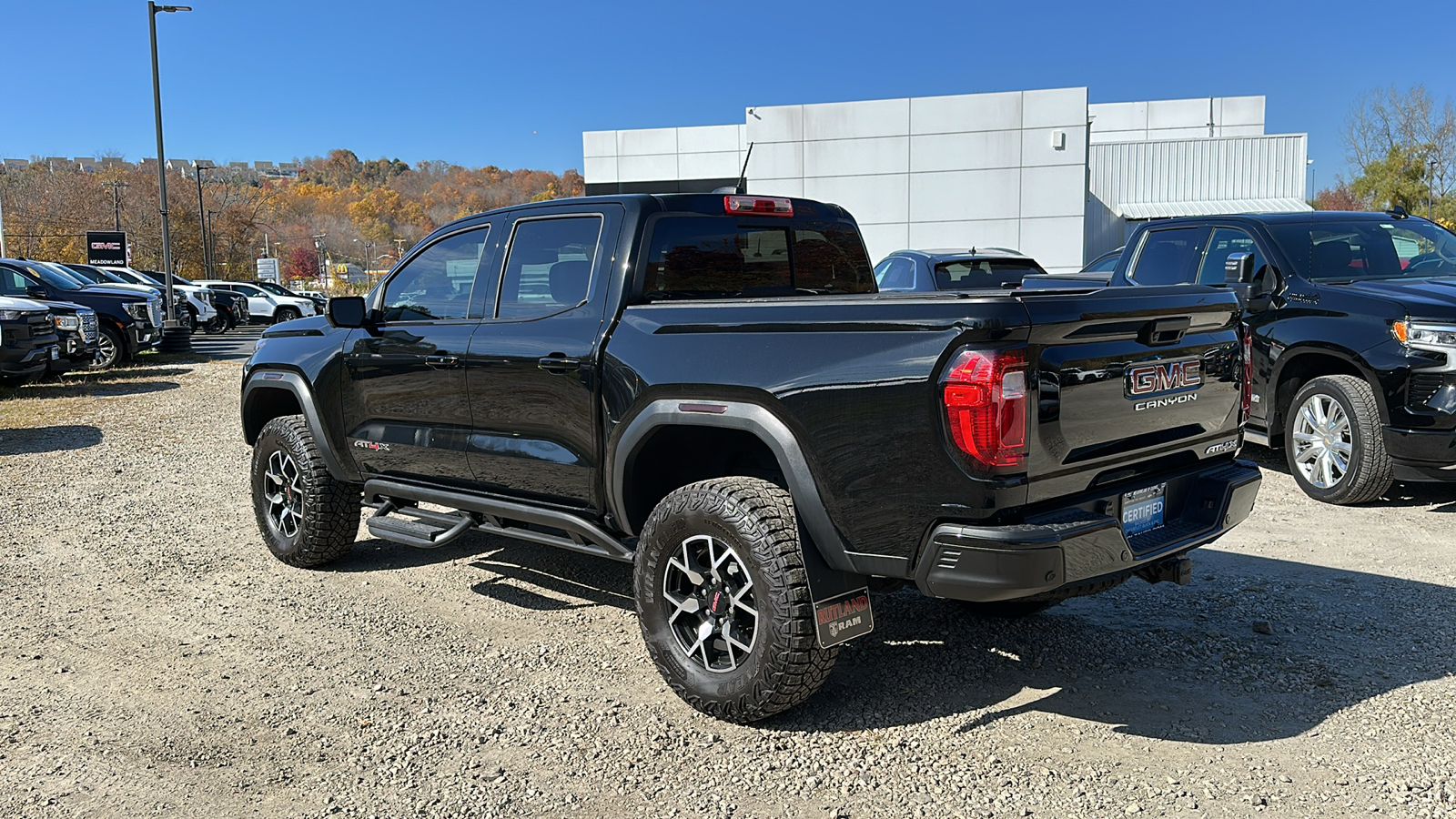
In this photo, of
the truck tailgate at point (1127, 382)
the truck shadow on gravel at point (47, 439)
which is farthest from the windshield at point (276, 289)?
the truck tailgate at point (1127, 382)

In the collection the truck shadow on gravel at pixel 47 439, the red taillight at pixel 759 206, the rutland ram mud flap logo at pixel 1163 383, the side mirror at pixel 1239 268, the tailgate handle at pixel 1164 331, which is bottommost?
the truck shadow on gravel at pixel 47 439

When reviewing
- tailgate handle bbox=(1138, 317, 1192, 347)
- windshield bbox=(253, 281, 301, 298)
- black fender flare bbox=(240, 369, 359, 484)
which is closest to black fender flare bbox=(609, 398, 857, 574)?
tailgate handle bbox=(1138, 317, 1192, 347)

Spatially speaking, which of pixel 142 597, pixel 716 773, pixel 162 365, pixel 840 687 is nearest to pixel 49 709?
pixel 142 597

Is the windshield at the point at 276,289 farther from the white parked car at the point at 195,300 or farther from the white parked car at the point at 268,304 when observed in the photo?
the white parked car at the point at 195,300

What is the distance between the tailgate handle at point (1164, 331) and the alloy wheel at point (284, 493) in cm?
444

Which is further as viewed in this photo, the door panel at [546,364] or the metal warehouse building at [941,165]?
the metal warehouse building at [941,165]

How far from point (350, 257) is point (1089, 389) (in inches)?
4563

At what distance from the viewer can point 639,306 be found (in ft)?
14.3

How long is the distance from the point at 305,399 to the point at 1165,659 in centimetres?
448

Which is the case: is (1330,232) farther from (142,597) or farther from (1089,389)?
(142,597)

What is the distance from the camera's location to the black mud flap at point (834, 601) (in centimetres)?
361

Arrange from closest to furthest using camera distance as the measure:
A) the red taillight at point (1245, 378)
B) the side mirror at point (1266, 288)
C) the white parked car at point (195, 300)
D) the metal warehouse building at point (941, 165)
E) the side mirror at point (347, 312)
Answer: the red taillight at point (1245, 378) → the side mirror at point (347, 312) → the side mirror at point (1266, 288) → the metal warehouse building at point (941, 165) → the white parked car at point (195, 300)

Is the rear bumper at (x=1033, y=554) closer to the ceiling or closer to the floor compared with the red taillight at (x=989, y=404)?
closer to the floor

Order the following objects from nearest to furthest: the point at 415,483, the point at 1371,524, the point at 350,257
Answer: the point at 415,483 → the point at 1371,524 → the point at 350,257
